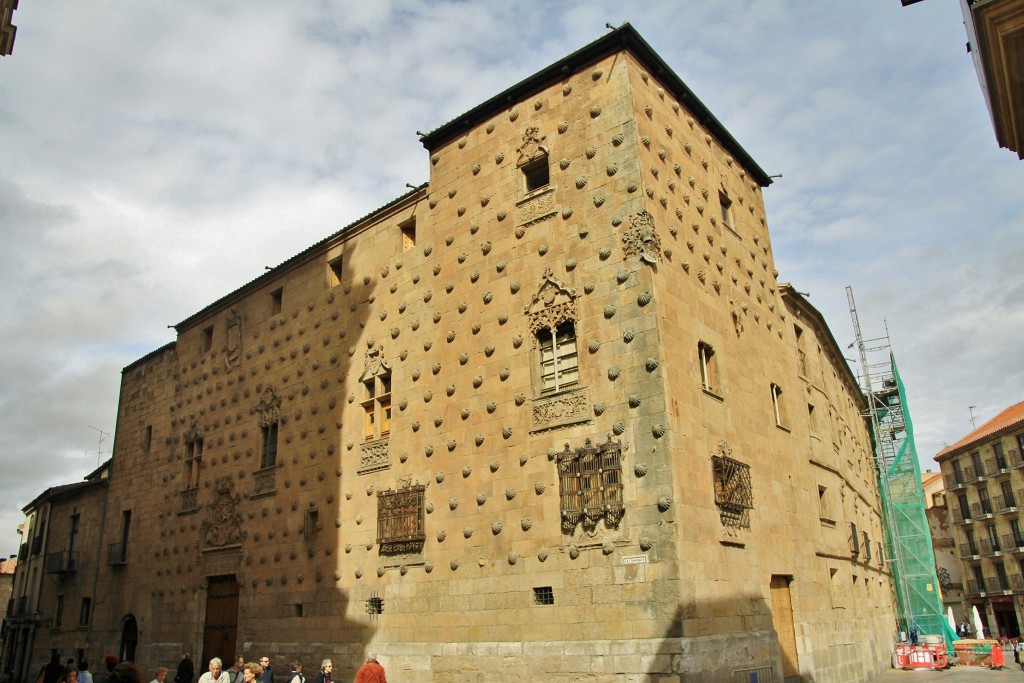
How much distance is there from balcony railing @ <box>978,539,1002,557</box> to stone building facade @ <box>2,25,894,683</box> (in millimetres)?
28197

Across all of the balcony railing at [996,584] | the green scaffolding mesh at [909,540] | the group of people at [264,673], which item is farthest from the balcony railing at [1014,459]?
the group of people at [264,673]

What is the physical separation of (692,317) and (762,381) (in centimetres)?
292

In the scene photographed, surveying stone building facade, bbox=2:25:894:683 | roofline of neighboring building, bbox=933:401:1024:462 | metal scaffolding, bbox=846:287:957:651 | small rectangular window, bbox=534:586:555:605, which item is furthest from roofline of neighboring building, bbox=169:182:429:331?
roofline of neighboring building, bbox=933:401:1024:462

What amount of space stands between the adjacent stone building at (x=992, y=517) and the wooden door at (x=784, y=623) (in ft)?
113

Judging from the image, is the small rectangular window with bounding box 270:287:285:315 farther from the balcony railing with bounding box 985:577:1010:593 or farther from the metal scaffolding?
the balcony railing with bounding box 985:577:1010:593

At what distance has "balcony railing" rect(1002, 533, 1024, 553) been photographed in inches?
1618

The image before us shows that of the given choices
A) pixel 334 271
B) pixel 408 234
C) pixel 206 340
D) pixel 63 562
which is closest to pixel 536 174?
pixel 408 234

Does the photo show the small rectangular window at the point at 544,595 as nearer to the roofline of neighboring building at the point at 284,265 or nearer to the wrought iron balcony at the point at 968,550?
the roofline of neighboring building at the point at 284,265

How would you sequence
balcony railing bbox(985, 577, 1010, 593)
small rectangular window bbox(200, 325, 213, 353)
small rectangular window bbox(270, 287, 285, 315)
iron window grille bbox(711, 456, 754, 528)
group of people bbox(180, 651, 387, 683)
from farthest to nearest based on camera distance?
balcony railing bbox(985, 577, 1010, 593)
small rectangular window bbox(200, 325, 213, 353)
small rectangular window bbox(270, 287, 285, 315)
iron window grille bbox(711, 456, 754, 528)
group of people bbox(180, 651, 387, 683)

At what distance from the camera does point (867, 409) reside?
3441cm

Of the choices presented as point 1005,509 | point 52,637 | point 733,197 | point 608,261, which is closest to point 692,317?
point 608,261

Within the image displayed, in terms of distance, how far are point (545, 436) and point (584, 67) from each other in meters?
6.68

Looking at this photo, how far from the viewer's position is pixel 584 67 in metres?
14.0

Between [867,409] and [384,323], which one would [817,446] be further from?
[867,409]
